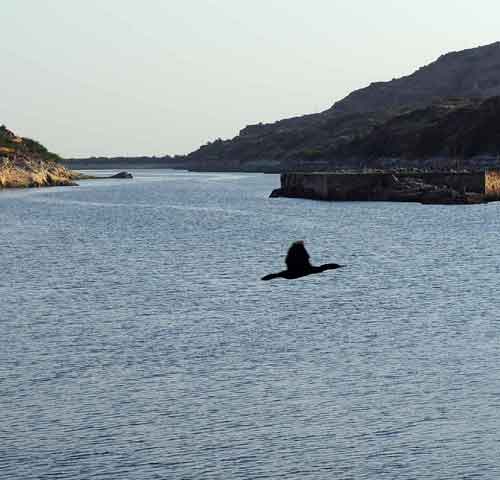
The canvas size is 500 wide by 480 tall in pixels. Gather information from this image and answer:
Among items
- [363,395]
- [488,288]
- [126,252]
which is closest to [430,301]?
[488,288]

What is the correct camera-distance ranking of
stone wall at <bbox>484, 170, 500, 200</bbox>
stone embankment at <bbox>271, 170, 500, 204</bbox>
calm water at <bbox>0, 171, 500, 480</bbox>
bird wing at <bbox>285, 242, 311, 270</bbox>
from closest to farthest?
calm water at <bbox>0, 171, 500, 480</bbox>
bird wing at <bbox>285, 242, 311, 270</bbox>
stone embankment at <bbox>271, 170, 500, 204</bbox>
stone wall at <bbox>484, 170, 500, 200</bbox>

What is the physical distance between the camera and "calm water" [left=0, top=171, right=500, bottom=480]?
22203 millimetres

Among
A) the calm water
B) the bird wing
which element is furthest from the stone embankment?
the bird wing

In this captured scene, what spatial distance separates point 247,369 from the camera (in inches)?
1204

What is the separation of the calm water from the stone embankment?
207 ft

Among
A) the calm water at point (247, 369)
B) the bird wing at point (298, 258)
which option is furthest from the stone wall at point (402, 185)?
the bird wing at point (298, 258)

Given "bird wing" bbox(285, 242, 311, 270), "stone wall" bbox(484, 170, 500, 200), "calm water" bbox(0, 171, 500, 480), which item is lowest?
"calm water" bbox(0, 171, 500, 480)

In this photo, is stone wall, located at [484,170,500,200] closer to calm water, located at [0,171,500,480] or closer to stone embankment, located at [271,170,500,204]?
stone embankment, located at [271,170,500,204]

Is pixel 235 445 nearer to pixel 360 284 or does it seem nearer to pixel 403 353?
pixel 403 353

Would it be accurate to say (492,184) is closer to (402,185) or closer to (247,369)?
(402,185)

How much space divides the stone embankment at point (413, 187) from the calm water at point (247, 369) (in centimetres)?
6311

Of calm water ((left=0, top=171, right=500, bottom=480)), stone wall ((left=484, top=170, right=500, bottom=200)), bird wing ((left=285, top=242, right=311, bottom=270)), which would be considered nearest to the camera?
calm water ((left=0, top=171, right=500, bottom=480))

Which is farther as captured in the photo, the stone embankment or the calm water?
the stone embankment

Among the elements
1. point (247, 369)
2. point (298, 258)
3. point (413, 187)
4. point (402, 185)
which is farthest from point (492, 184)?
point (298, 258)
